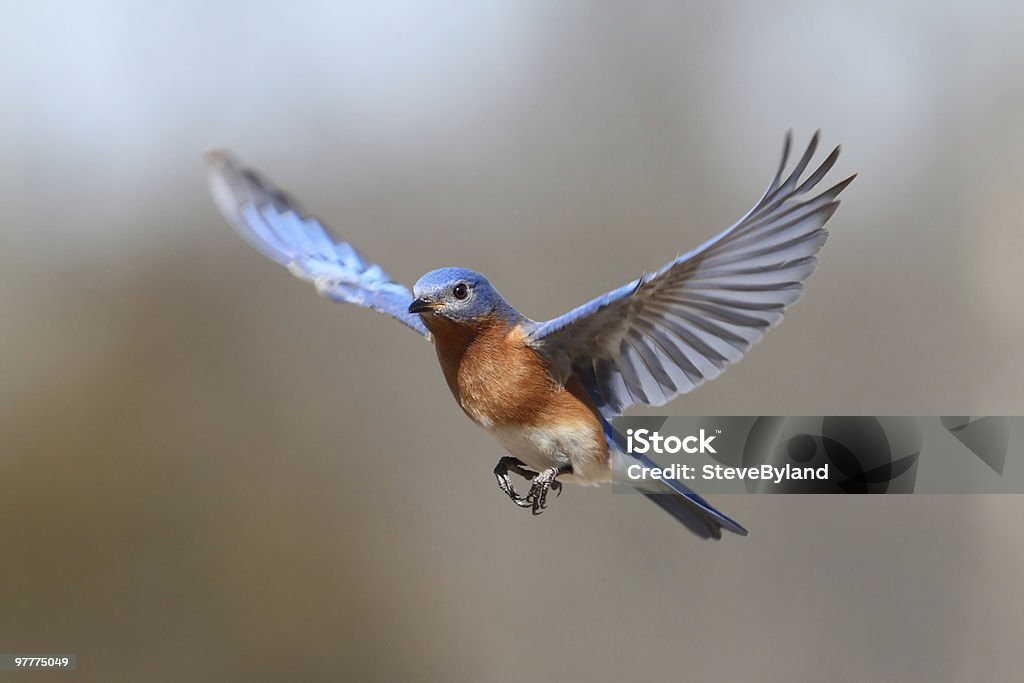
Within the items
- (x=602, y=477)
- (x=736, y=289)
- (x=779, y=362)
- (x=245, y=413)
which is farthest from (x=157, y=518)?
(x=736, y=289)

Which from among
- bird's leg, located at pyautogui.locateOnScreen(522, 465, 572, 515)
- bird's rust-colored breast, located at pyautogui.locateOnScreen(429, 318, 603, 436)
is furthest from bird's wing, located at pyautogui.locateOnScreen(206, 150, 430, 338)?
bird's leg, located at pyautogui.locateOnScreen(522, 465, 572, 515)

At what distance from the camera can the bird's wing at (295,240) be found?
3.21m

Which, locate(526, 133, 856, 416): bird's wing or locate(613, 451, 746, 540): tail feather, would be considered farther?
locate(613, 451, 746, 540): tail feather

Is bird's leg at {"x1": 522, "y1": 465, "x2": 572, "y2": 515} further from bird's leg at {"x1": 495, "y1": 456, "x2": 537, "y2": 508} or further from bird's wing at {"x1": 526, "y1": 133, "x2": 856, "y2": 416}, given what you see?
bird's wing at {"x1": 526, "y1": 133, "x2": 856, "y2": 416}

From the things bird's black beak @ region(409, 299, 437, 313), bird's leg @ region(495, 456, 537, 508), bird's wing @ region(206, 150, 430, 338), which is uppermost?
bird's wing @ region(206, 150, 430, 338)

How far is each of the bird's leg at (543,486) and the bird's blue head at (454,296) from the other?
41 cm

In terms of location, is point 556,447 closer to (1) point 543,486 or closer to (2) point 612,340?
(1) point 543,486

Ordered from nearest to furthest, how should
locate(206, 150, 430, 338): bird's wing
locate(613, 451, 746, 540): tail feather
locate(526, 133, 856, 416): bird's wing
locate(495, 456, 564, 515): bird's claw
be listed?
1. locate(526, 133, 856, 416): bird's wing
2. locate(495, 456, 564, 515): bird's claw
3. locate(613, 451, 746, 540): tail feather
4. locate(206, 150, 430, 338): bird's wing

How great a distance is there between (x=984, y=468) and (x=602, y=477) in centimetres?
174

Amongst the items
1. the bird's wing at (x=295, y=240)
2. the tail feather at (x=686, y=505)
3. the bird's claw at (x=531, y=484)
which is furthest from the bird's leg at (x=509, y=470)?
the bird's wing at (x=295, y=240)

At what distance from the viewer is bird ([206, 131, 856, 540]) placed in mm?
2326

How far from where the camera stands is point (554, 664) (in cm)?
779

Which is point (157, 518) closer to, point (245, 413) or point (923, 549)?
point (245, 413)

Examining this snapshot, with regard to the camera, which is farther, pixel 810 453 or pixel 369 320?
pixel 369 320
